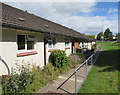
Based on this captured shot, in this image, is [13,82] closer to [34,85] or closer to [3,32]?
[34,85]

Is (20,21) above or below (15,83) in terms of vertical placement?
above

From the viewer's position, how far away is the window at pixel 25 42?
5609mm

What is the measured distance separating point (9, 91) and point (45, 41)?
14.5ft

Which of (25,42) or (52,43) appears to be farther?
(52,43)

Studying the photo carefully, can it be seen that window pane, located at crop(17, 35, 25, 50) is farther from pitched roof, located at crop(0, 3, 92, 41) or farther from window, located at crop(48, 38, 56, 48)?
window, located at crop(48, 38, 56, 48)

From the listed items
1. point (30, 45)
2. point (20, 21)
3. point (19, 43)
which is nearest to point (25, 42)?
point (19, 43)

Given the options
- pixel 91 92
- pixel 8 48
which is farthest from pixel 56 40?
pixel 91 92

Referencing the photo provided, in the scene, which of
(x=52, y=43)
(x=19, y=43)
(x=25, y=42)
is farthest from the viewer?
(x=52, y=43)

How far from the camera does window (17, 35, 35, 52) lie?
5609 mm

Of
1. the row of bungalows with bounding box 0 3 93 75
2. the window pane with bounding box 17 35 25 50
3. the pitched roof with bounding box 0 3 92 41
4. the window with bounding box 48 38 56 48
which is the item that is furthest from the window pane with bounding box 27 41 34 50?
the window with bounding box 48 38 56 48

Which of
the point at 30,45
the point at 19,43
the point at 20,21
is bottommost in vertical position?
the point at 30,45

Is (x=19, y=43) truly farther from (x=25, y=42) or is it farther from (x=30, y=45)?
(x=30, y=45)

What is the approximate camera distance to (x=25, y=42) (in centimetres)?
593

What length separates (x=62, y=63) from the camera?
762cm
